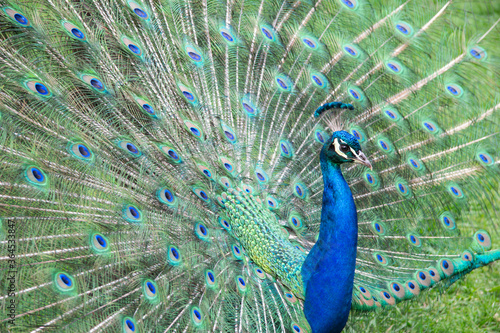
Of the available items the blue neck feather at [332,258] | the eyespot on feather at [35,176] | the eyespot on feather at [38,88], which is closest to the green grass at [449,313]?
the blue neck feather at [332,258]

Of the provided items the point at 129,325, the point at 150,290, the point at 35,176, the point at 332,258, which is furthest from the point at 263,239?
the point at 35,176

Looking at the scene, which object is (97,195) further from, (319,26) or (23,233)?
(319,26)

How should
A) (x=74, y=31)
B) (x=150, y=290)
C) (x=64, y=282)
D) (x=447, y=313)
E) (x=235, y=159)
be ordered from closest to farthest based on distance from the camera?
(x=64, y=282) < (x=150, y=290) < (x=74, y=31) < (x=235, y=159) < (x=447, y=313)

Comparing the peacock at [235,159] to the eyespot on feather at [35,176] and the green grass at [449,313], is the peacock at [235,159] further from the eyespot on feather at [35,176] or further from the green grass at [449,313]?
the green grass at [449,313]

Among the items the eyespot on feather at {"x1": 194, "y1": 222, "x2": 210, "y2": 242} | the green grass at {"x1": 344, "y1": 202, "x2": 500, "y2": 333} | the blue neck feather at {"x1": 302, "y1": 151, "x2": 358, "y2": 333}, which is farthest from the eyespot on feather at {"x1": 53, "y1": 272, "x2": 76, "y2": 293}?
the green grass at {"x1": 344, "y1": 202, "x2": 500, "y2": 333}

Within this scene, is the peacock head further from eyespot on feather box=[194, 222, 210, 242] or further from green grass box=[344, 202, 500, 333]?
green grass box=[344, 202, 500, 333]

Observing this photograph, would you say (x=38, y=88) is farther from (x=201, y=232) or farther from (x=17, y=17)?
(x=201, y=232)

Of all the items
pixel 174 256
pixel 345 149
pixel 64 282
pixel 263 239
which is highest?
pixel 345 149
